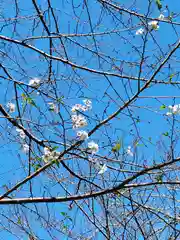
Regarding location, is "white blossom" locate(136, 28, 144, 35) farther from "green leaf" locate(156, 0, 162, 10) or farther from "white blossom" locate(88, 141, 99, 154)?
"white blossom" locate(88, 141, 99, 154)

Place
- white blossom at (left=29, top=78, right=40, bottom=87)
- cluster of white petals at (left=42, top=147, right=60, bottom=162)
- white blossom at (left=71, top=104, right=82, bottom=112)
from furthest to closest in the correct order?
white blossom at (left=29, top=78, right=40, bottom=87) → white blossom at (left=71, top=104, right=82, bottom=112) → cluster of white petals at (left=42, top=147, right=60, bottom=162)

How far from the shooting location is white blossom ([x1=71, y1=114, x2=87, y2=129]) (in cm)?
234

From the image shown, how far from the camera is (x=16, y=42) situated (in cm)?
259

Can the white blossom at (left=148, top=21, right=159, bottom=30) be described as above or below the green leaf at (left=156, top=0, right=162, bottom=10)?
below

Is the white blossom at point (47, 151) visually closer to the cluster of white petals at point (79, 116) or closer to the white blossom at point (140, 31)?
the cluster of white petals at point (79, 116)

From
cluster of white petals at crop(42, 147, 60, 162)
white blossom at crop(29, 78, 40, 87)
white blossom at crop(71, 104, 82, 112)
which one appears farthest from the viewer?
white blossom at crop(29, 78, 40, 87)

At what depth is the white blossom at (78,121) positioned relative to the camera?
2344mm

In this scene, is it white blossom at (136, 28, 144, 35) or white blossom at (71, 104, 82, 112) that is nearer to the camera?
white blossom at (71, 104, 82, 112)

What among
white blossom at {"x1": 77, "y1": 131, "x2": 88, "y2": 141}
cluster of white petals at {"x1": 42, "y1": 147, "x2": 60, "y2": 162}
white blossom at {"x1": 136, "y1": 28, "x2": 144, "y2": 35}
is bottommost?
cluster of white petals at {"x1": 42, "y1": 147, "x2": 60, "y2": 162}

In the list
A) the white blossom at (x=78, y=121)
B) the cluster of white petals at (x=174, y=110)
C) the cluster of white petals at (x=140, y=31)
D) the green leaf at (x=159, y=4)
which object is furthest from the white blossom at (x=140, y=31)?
the white blossom at (x=78, y=121)

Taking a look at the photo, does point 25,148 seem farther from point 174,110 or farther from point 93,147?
point 174,110

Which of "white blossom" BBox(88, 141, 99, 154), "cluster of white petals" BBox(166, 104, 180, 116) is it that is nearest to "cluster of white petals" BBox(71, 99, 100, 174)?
"white blossom" BBox(88, 141, 99, 154)

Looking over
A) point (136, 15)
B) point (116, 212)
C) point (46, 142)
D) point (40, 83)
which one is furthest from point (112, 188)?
point (136, 15)

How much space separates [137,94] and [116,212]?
110 centimetres
